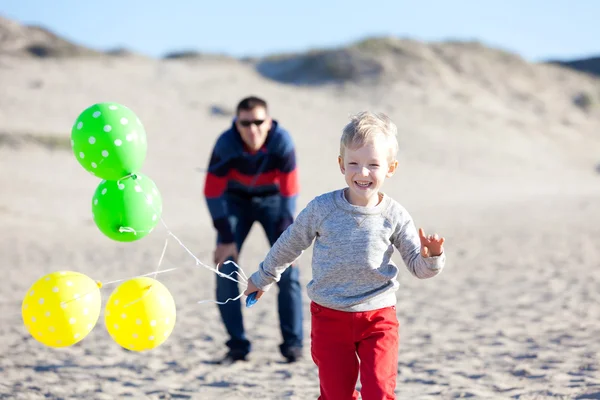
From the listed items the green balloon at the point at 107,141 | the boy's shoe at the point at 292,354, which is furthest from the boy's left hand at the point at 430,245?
the boy's shoe at the point at 292,354

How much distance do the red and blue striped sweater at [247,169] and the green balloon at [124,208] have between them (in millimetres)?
1172

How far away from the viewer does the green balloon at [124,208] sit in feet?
11.0

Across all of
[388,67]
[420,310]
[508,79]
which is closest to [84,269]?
[420,310]

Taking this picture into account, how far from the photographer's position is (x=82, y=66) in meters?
28.6

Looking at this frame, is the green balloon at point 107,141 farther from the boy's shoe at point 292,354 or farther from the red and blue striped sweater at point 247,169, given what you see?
the boy's shoe at point 292,354

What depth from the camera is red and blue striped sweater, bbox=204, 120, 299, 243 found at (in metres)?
4.63

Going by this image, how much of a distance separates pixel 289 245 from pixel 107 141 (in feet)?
3.43

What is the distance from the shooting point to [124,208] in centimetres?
336

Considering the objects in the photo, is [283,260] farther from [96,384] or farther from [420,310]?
[420,310]

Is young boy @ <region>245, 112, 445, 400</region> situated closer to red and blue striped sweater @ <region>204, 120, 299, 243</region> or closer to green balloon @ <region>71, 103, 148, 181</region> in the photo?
green balloon @ <region>71, 103, 148, 181</region>

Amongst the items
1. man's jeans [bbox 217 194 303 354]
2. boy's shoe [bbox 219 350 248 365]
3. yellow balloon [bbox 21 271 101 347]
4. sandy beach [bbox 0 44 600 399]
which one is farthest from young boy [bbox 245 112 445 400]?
boy's shoe [bbox 219 350 248 365]

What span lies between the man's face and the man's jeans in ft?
1.45

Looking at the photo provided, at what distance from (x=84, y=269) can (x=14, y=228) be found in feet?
13.5

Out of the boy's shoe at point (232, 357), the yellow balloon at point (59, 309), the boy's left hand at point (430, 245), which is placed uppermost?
the boy's left hand at point (430, 245)
